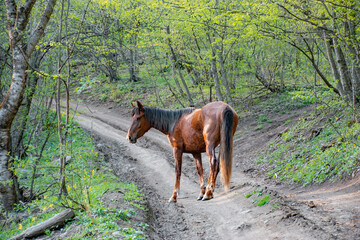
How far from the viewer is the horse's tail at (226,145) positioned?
7285mm

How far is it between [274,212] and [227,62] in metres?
14.1

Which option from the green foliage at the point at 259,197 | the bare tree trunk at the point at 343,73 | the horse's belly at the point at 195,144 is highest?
the bare tree trunk at the point at 343,73

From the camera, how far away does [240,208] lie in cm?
674

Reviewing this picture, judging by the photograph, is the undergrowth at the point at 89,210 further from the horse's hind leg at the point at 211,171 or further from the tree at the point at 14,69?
the horse's hind leg at the point at 211,171

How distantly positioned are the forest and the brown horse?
5.39 ft

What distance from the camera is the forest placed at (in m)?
7.25

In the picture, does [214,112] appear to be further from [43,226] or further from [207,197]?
[43,226]

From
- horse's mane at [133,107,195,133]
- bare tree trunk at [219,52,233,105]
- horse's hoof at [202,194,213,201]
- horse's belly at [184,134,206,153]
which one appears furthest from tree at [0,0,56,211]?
bare tree trunk at [219,52,233,105]

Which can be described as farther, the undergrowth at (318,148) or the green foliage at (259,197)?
the undergrowth at (318,148)

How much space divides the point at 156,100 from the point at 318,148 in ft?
50.3

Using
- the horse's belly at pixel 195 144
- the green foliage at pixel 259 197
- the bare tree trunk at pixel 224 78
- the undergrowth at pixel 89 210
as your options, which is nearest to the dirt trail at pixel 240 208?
the green foliage at pixel 259 197

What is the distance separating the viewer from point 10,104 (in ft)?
24.7

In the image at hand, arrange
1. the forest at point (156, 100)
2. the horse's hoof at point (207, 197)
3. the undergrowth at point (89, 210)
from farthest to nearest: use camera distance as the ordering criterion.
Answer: the horse's hoof at point (207, 197) → the forest at point (156, 100) → the undergrowth at point (89, 210)

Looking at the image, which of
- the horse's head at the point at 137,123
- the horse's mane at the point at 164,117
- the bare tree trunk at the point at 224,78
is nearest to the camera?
the horse's mane at the point at 164,117
